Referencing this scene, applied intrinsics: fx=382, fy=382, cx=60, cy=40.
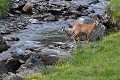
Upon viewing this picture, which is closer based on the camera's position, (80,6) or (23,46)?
(23,46)

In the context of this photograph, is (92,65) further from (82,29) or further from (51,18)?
(51,18)

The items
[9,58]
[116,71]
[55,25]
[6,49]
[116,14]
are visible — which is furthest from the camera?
[55,25]

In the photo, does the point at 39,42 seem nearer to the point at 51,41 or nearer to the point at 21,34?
the point at 51,41

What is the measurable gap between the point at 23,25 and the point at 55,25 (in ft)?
8.57

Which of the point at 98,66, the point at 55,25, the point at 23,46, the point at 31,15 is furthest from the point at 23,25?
the point at 98,66

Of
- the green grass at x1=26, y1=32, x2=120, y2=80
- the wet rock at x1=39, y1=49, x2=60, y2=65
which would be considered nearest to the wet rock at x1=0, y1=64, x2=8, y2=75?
the wet rock at x1=39, y1=49, x2=60, y2=65

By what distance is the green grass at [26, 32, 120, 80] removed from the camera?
1382 centimetres

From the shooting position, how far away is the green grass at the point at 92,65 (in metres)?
13.8

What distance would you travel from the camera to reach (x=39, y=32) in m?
28.0

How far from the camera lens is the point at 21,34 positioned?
27641 mm

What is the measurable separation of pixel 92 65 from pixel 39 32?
13.4 meters

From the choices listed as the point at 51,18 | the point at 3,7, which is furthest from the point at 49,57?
the point at 3,7

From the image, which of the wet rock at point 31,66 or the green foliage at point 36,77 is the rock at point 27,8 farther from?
the green foliage at point 36,77

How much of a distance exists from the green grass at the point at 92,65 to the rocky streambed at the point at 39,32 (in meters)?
1.36
